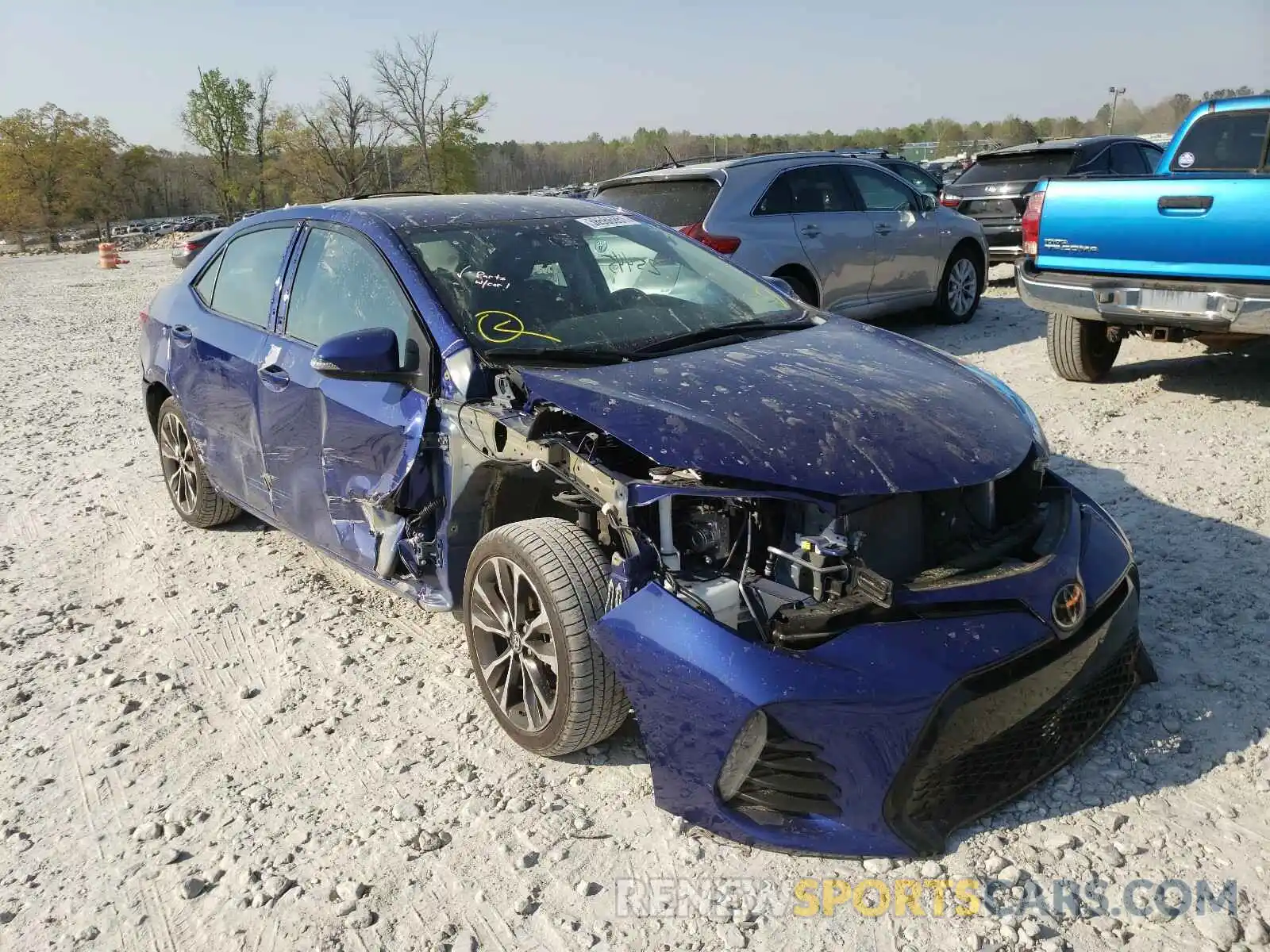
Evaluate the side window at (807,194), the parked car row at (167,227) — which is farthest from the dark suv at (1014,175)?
the parked car row at (167,227)

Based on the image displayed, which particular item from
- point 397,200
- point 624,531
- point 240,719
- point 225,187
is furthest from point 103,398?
point 225,187

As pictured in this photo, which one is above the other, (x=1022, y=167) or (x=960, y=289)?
(x=1022, y=167)

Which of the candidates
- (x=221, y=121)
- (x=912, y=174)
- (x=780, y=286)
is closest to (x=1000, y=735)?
(x=780, y=286)

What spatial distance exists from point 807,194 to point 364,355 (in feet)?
18.9

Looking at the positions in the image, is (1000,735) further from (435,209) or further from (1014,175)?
(1014,175)

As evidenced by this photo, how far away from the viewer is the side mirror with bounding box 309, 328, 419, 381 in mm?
3234

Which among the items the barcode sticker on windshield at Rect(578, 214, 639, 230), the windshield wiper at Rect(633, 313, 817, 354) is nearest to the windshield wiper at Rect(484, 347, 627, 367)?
the windshield wiper at Rect(633, 313, 817, 354)

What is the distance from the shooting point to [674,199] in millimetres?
7680

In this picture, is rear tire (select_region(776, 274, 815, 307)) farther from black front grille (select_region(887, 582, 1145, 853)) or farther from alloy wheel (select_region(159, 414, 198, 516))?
black front grille (select_region(887, 582, 1145, 853))

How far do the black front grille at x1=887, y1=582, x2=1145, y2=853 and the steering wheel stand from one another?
6.30 ft

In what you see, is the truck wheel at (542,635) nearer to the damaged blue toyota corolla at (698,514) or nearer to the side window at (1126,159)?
the damaged blue toyota corolla at (698,514)

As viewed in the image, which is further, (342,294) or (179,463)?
(179,463)

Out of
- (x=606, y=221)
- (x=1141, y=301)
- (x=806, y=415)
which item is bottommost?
(x=1141, y=301)

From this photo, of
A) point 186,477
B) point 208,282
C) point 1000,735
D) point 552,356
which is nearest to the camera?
point 1000,735
